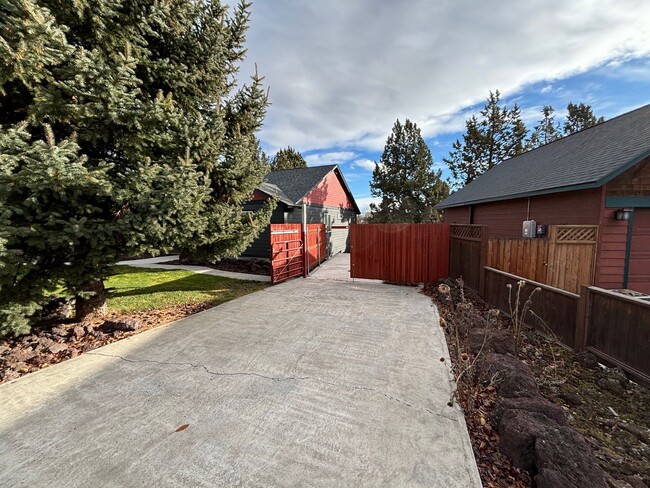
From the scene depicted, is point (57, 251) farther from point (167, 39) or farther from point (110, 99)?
point (167, 39)

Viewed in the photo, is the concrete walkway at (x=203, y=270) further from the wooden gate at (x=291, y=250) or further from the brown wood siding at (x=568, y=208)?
the brown wood siding at (x=568, y=208)

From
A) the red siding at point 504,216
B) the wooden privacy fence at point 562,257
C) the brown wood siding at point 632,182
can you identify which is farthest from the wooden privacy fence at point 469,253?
the red siding at point 504,216

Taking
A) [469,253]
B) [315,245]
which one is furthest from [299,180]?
[469,253]

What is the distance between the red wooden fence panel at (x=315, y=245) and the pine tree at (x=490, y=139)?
811 inches

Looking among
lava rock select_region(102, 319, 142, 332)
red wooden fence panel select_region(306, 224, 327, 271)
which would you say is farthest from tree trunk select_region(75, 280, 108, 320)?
red wooden fence panel select_region(306, 224, 327, 271)

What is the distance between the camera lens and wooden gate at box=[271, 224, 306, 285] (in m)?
7.78

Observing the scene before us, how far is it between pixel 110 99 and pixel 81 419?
12.2ft

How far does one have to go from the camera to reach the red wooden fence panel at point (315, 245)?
9837mm

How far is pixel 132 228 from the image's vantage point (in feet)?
12.5

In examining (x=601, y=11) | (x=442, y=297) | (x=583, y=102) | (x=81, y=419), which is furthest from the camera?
(x=583, y=102)

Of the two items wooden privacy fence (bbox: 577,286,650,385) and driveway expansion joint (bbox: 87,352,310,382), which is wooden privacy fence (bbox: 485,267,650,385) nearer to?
wooden privacy fence (bbox: 577,286,650,385)

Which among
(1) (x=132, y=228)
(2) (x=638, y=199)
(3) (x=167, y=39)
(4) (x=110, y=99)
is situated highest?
(3) (x=167, y=39)

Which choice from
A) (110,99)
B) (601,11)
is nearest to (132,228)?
(110,99)

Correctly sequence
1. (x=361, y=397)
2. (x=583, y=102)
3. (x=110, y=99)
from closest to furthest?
(x=361, y=397) → (x=110, y=99) → (x=583, y=102)
